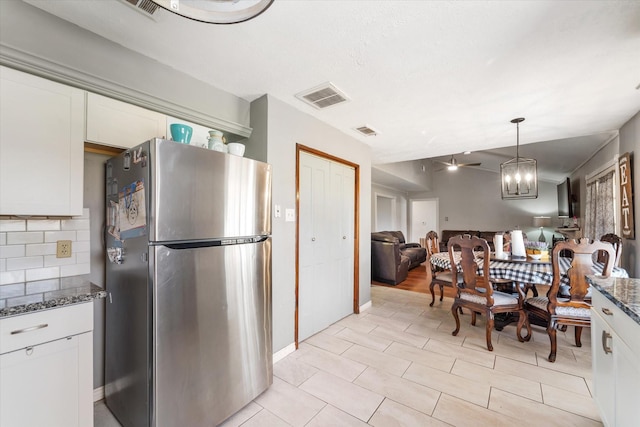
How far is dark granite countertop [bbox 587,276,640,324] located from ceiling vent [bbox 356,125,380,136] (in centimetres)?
233

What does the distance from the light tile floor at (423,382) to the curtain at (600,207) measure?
1761 mm

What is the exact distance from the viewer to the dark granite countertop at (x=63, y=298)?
110 centimetres

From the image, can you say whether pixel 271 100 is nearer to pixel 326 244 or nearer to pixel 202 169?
pixel 202 169

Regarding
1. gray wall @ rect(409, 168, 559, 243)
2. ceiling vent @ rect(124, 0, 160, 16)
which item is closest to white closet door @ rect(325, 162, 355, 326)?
ceiling vent @ rect(124, 0, 160, 16)

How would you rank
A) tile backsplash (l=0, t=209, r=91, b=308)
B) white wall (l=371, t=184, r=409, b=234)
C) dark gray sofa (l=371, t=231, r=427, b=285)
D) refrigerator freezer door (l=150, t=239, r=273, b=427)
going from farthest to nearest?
white wall (l=371, t=184, r=409, b=234), dark gray sofa (l=371, t=231, r=427, b=285), tile backsplash (l=0, t=209, r=91, b=308), refrigerator freezer door (l=150, t=239, r=273, b=427)

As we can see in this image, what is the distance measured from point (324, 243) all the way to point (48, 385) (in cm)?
225

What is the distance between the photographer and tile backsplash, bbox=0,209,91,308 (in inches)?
57.8

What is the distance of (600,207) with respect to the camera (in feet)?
12.9

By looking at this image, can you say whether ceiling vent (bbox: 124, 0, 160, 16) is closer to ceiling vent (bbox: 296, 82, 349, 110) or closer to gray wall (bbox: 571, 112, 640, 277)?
ceiling vent (bbox: 296, 82, 349, 110)

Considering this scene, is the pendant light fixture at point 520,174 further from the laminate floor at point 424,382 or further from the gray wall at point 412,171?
the gray wall at point 412,171

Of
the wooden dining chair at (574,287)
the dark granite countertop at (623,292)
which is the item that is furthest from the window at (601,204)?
the dark granite countertop at (623,292)

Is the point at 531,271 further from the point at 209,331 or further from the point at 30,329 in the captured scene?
the point at 30,329

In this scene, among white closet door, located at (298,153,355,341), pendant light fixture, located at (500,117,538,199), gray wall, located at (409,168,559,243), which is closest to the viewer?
white closet door, located at (298,153,355,341)

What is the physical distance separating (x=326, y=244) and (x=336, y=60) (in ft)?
6.10
